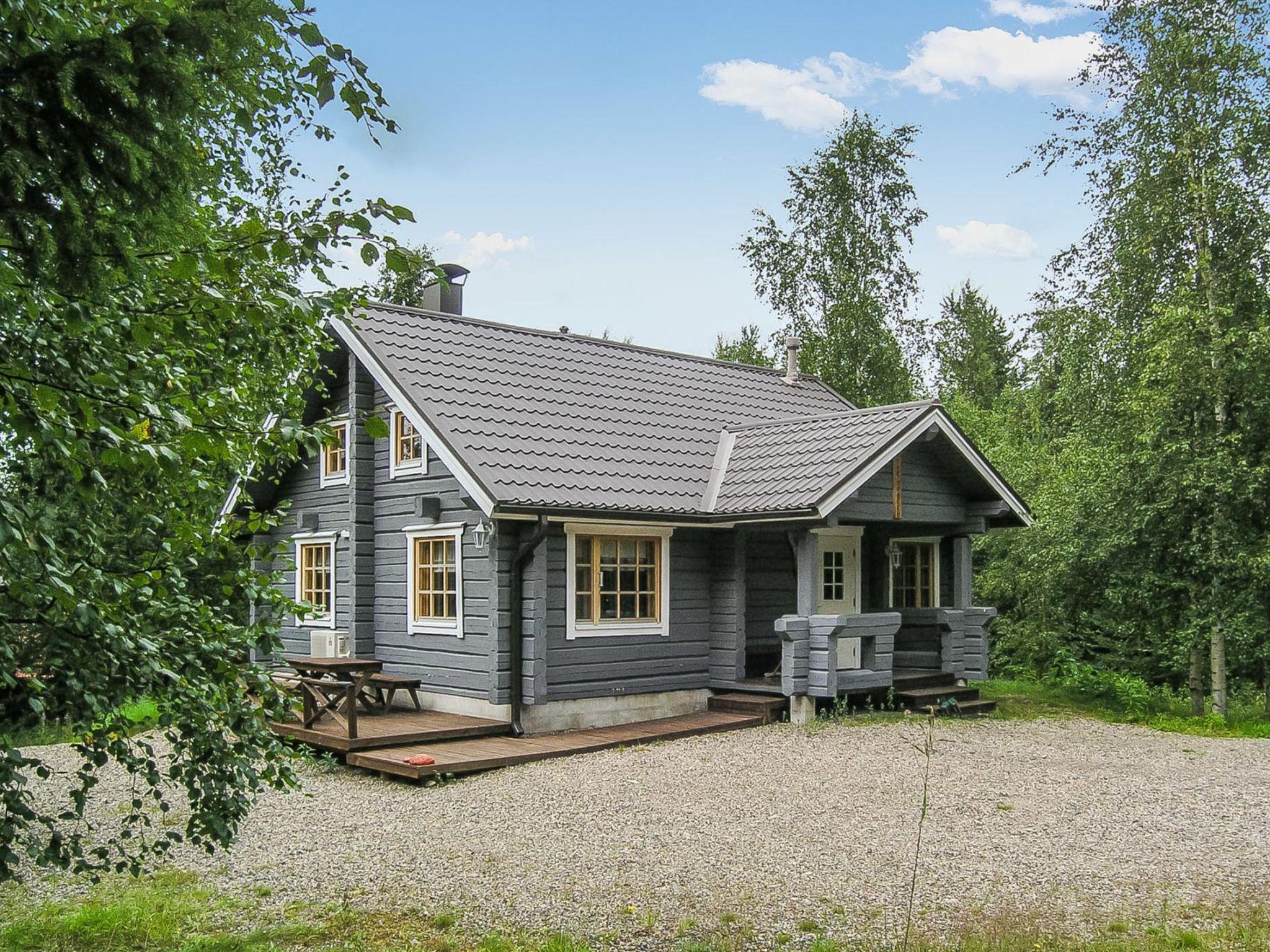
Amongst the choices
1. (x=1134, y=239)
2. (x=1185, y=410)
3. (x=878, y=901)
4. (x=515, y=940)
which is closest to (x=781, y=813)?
(x=878, y=901)

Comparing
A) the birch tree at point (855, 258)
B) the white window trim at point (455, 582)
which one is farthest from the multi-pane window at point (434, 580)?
the birch tree at point (855, 258)

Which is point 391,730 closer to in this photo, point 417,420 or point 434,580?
point 434,580

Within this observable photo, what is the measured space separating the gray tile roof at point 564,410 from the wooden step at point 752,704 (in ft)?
7.66

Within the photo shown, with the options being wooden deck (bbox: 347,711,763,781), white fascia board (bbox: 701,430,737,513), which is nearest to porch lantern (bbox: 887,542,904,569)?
white fascia board (bbox: 701,430,737,513)

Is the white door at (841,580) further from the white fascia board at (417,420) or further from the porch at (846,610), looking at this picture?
the white fascia board at (417,420)

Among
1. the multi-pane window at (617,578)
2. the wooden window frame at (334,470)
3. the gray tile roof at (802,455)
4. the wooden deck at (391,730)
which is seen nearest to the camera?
the wooden deck at (391,730)

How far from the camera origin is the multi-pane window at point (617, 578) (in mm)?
12172

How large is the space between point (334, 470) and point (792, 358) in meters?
7.82

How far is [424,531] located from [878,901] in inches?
312

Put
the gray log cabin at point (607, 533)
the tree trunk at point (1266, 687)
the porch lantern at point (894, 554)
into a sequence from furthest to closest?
the porch lantern at point (894, 554) < the tree trunk at point (1266, 687) < the gray log cabin at point (607, 533)

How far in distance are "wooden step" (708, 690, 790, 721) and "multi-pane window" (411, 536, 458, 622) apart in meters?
3.41

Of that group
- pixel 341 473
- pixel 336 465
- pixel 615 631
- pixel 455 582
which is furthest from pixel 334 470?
pixel 615 631

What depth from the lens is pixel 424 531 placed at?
1270 centimetres

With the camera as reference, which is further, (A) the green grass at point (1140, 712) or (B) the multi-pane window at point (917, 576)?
A: (B) the multi-pane window at point (917, 576)
